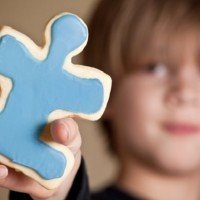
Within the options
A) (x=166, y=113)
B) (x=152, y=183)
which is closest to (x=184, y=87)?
(x=166, y=113)

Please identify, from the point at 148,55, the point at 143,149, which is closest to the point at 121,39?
the point at 148,55

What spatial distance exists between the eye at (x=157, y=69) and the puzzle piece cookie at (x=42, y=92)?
43 centimetres

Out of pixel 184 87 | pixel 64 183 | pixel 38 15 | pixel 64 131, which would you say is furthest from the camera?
pixel 38 15

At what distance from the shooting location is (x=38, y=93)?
1.34 feet

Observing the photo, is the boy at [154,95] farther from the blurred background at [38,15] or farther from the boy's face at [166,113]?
the blurred background at [38,15]

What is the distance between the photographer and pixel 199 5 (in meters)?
0.87

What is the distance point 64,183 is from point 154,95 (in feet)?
1.12

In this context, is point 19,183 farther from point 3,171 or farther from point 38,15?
point 38,15

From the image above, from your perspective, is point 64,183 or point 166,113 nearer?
point 64,183

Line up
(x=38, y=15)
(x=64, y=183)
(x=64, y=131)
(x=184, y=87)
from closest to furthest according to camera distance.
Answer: (x=64, y=131) → (x=64, y=183) → (x=184, y=87) → (x=38, y=15)

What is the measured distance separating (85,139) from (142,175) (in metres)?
0.49

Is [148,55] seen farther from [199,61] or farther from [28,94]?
[28,94]

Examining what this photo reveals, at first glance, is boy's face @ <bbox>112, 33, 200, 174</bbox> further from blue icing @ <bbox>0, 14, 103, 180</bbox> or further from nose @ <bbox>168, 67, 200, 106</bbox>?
blue icing @ <bbox>0, 14, 103, 180</bbox>

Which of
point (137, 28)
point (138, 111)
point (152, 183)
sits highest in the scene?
point (137, 28)
